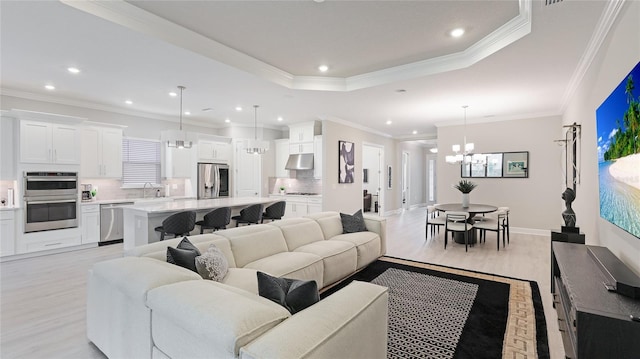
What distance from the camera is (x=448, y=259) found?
4.80 m

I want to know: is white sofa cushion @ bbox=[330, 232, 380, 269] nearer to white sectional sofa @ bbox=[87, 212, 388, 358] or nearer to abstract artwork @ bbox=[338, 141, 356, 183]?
white sectional sofa @ bbox=[87, 212, 388, 358]

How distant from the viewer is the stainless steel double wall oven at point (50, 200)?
5.12 m

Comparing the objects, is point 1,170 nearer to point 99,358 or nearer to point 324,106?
point 99,358

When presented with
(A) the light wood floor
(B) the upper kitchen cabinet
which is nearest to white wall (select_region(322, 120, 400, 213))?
(A) the light wood floor

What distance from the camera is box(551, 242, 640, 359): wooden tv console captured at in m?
1.49

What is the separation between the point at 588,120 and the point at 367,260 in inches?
128

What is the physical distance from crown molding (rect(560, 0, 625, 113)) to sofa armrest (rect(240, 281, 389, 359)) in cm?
301

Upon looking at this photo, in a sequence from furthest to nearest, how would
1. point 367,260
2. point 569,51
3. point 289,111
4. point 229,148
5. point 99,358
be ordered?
point 229,148, point 289,111, point 367,260, point 569,51, point 99,358

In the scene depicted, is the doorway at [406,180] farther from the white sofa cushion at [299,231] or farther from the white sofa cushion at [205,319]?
the white sofa cushion at [205,319]

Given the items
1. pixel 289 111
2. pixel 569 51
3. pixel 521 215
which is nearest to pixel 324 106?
pixel 289 111

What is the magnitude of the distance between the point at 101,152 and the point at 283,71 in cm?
439

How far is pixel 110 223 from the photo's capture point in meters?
6.11

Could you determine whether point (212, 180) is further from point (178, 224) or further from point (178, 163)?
point (178, 224)

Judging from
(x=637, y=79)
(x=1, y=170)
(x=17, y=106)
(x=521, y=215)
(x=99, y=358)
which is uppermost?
(x=17, y=106)
